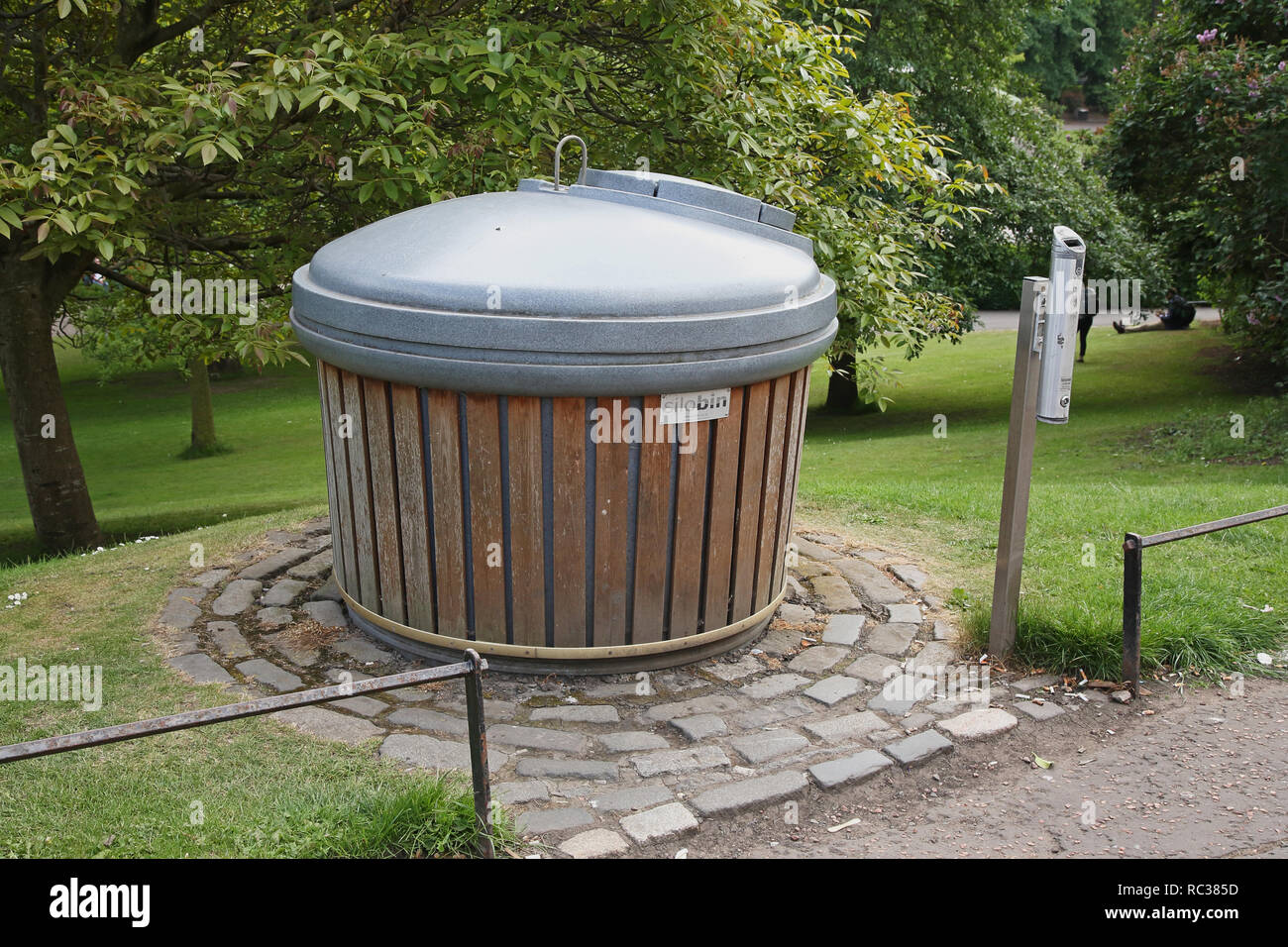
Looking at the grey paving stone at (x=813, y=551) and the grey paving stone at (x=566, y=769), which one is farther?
the grey paving stone at (x=813, y=551)

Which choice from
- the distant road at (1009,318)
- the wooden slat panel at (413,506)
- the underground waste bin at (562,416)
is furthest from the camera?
the distant road at (1009,318)

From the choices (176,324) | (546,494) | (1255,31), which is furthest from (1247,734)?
(1255,31)

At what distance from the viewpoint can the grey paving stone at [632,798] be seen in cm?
313

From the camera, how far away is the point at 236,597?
4750 millimetres

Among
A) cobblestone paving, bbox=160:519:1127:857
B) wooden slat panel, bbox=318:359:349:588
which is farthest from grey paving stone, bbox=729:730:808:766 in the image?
wooden slat panel, bbox=318:359:349:588

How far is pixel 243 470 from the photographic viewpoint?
39.0 feet

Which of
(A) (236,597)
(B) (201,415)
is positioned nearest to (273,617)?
(A) (236,597)

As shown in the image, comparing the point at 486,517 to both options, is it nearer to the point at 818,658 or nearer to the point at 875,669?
the point at 818,658

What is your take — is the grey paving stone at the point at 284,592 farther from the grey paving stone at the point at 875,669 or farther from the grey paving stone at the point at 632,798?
the grey paving stone at the point at 875,669

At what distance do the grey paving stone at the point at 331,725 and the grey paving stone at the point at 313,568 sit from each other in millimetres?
1346

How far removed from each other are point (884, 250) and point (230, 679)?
3954mm

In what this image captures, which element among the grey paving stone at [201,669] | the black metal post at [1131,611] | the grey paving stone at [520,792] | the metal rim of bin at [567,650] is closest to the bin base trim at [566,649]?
the metal rim of bin at [567,650]

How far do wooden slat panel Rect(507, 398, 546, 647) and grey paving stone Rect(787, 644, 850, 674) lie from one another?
1000 mm

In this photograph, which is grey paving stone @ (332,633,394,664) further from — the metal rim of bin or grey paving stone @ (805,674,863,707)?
grey paving stone @ (805,674,863,707)
